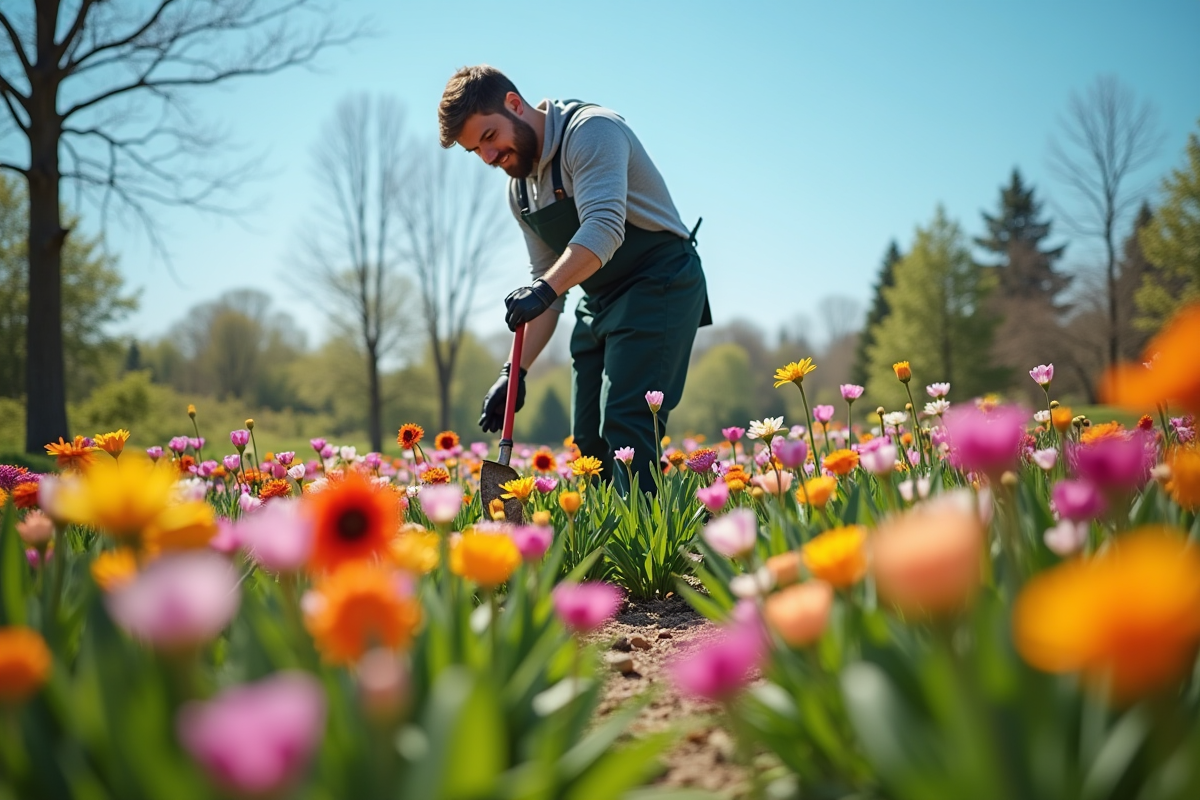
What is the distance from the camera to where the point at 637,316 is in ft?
11.9

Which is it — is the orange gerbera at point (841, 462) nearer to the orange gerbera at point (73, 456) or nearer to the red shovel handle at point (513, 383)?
the red shovel handle at point (513, 383)

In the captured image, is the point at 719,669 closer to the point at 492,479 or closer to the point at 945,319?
the point at 492,479

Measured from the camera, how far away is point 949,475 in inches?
98.3

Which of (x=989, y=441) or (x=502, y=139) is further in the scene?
(x=502, y=139)

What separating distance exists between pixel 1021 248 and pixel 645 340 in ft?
124

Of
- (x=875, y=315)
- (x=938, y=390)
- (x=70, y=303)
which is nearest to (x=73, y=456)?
(x=938, y=390)

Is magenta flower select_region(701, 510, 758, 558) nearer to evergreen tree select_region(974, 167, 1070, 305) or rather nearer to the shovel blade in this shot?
the shovel blade

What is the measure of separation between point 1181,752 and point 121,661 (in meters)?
1.10

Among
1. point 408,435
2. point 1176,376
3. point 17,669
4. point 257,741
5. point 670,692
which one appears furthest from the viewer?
point 408,435

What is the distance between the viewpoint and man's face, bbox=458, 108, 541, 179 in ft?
11.3

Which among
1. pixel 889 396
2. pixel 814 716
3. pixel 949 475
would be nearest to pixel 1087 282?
pixel 889 396

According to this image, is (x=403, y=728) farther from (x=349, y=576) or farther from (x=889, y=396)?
(x=889, y=396)

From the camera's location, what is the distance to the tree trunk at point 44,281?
31.5ft

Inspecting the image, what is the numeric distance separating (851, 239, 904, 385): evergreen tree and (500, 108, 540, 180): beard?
29.5m
